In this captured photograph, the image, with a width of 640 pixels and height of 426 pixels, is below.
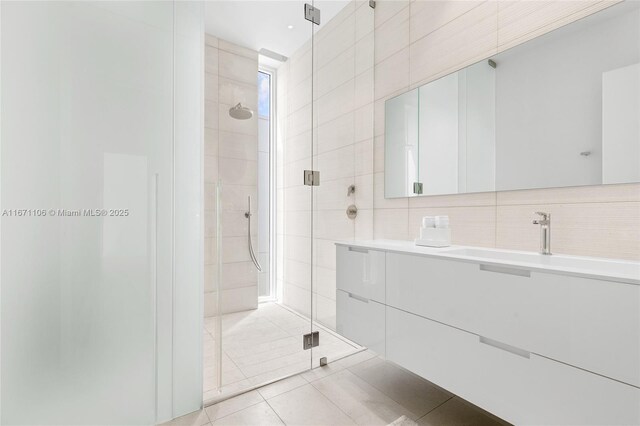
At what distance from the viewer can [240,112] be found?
1770 millimetres

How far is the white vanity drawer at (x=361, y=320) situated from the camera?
1.70 meters

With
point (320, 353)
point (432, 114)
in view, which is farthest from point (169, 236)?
point (432, 114)

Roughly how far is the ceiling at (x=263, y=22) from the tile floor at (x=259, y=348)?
1595 mm

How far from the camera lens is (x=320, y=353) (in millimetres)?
2145

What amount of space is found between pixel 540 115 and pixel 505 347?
1.10 meters

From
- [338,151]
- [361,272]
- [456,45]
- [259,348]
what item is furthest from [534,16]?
[259,348]

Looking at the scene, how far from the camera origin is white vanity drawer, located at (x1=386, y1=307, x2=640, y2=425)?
909 millimetres

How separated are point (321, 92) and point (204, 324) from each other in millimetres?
1707

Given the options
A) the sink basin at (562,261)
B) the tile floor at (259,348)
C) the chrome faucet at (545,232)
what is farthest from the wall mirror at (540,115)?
the tile floor at (259,348)

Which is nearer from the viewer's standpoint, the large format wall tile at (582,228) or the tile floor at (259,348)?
Answer: the large format wall tile at (582,228)

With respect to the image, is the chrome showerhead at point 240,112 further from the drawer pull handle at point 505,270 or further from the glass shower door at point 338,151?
the drawer pull handle at point 505,270

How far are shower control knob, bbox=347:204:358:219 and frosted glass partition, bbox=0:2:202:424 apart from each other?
1.28 meters

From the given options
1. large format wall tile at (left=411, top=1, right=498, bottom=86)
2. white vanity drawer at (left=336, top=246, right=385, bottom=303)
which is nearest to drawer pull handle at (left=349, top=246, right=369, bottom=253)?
white vanity drawer at (left=336, top=246, right=385, bottom=303)

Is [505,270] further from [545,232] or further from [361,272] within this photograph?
[361,272]
